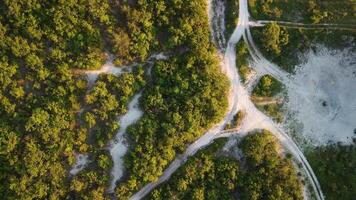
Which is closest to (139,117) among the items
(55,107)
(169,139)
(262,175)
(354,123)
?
(169,139)

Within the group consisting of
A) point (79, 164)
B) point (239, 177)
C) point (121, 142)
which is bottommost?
point (239, 177)

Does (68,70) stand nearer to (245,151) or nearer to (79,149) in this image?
(79,149)

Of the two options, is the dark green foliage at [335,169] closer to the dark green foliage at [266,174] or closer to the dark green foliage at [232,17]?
the dark green foliage at [266,174]

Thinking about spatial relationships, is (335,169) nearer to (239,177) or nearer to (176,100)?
(239,177)

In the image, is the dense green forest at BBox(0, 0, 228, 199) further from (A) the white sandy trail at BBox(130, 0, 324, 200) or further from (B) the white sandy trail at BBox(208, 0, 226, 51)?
(B) the white sandy trail at BBox(208, 0, 226, 51)

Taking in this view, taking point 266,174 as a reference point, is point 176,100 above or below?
above

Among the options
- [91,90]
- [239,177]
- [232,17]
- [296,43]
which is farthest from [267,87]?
[91,90]
